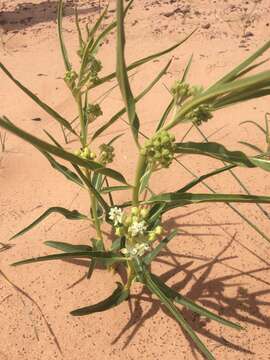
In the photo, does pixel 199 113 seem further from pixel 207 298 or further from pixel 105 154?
pixel 207 298

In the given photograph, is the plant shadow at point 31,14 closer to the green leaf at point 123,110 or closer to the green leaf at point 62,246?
the green leaf at point 123,110

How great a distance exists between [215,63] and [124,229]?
7.12 feet

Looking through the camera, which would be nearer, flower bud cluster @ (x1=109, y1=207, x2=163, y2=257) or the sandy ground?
flower bud cluster @ (x1=109, y1=207, x2=163, y2=257)

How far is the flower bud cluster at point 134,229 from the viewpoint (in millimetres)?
1074

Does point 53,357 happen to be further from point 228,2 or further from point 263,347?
point 228,2

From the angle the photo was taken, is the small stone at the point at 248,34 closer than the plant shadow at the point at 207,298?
No

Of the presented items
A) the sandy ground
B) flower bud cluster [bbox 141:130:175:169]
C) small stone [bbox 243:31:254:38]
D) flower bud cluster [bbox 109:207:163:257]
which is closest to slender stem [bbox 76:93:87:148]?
flower bud cluster [bbox 109:207:163:257]

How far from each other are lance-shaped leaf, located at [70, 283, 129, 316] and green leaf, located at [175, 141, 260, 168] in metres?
0.50

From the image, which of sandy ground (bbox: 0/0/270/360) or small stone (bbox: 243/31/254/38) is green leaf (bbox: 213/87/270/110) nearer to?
sandy ground (bbox: 0/0/270/360)

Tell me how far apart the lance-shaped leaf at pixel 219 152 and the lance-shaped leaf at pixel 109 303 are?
1.65 feet

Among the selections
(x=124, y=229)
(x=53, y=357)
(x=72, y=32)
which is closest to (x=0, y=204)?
(x=53, y=357)

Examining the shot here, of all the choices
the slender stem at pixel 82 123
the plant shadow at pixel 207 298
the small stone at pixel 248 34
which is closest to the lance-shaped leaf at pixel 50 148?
the slender stem at pixel 82 123

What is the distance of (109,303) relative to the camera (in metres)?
1.24

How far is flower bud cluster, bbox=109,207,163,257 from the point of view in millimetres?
1074
